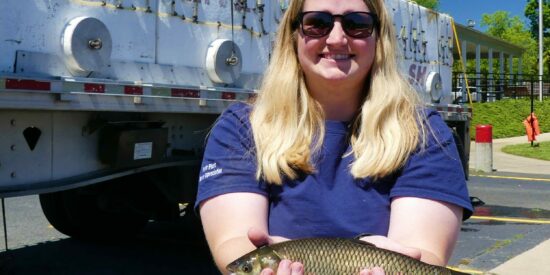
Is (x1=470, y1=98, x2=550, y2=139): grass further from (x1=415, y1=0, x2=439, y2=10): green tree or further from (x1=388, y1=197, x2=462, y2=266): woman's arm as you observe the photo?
(x1=415, y1=0, x2=439, y2=10): green tree

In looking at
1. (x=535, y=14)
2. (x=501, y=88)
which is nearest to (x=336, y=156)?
(x=501, y=88)

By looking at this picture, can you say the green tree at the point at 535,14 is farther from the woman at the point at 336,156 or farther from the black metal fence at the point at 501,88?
the woman at the point at 336,156

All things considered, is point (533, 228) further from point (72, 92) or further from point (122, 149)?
point (72, 92)

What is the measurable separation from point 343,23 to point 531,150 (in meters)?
19.0

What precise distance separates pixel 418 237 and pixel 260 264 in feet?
1.60

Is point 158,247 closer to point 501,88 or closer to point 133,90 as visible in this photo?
point 133,90

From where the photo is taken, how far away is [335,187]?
7.21 ft

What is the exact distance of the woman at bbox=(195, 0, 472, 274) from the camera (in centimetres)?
215

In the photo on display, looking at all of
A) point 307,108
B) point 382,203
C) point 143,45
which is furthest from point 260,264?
point 143,45

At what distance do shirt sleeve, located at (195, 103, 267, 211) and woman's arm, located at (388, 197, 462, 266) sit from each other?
398 mm

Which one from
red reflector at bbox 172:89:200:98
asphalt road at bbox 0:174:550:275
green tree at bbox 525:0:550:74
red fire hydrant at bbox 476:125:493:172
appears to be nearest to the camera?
red reflector at bbox 172:89:200:98

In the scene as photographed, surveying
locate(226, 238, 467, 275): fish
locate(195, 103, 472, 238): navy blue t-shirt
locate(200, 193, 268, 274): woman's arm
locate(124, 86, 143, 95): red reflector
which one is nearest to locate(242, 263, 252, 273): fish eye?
locate(226, 238, 467, 275): fish

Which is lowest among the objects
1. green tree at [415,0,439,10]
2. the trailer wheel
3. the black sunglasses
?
the trailer wheel

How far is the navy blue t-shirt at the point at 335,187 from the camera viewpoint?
216 cm
